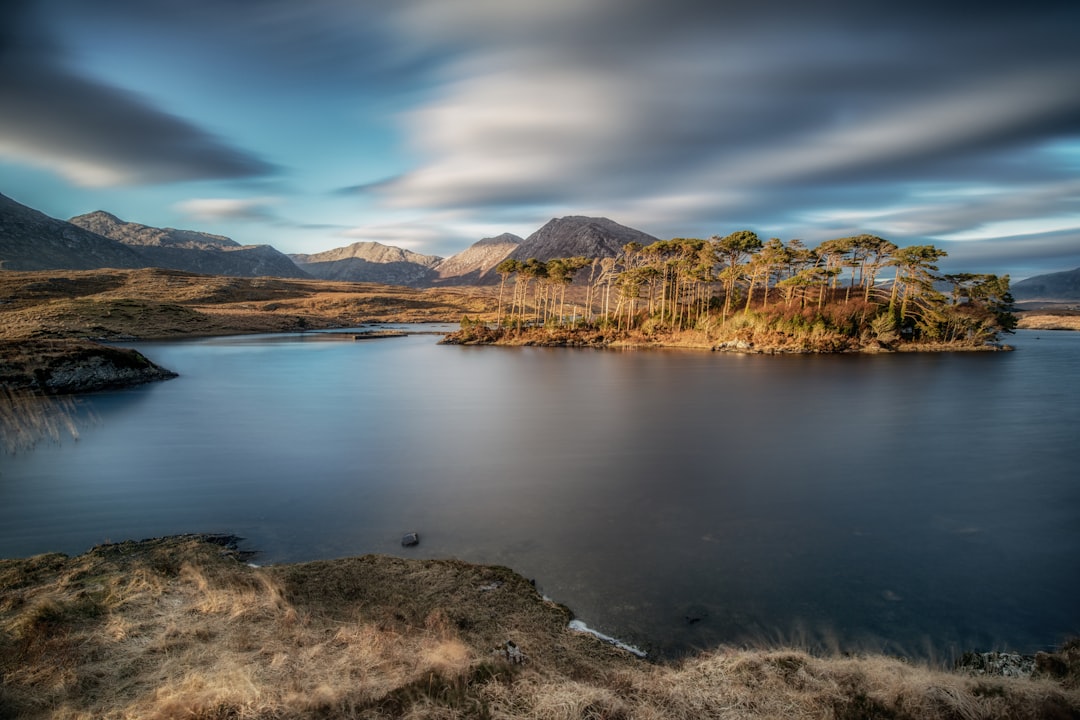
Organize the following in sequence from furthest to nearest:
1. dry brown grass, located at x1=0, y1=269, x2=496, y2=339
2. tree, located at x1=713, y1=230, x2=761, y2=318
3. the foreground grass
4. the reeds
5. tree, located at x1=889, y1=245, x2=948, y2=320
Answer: dry brown grass, located at x1=0, y1=269, x2=496, y2=339
tree, located at x1=713, y1=230, x2=761, y2=318
tree, located at x1=889, y1=245, x2=948, y2=320
the reeds
the foreground grass

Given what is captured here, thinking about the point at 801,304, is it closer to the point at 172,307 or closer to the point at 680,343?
the point at 680,343

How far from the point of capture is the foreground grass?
5492mm

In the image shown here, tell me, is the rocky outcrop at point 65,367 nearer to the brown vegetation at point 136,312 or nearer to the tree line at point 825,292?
the brown vegetation at point 136,312

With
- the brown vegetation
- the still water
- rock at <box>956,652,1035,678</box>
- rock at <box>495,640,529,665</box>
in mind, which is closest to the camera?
rock at <box>956,652,1035,678</box>

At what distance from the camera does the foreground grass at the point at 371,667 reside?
5.49 meters

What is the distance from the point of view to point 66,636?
686cm

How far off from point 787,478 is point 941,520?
4.32 metres

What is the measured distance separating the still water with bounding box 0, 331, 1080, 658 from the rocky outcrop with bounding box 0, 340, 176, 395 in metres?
2.36

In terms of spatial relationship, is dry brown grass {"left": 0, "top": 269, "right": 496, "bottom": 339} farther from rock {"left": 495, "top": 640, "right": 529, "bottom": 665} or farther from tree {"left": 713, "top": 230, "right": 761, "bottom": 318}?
tree {"left": 713, "top": 230, "right": 761, "bottom": 318}

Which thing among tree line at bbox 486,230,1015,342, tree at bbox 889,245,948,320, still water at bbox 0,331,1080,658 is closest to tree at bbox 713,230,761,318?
tree line at bbox 486,230,1015,342

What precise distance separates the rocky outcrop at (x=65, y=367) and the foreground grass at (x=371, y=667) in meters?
28.8

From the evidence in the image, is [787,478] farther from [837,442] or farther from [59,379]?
[59,379]

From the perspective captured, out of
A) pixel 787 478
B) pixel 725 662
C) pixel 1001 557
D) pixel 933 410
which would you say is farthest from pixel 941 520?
pixel 933 410

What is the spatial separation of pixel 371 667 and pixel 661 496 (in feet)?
35.4
